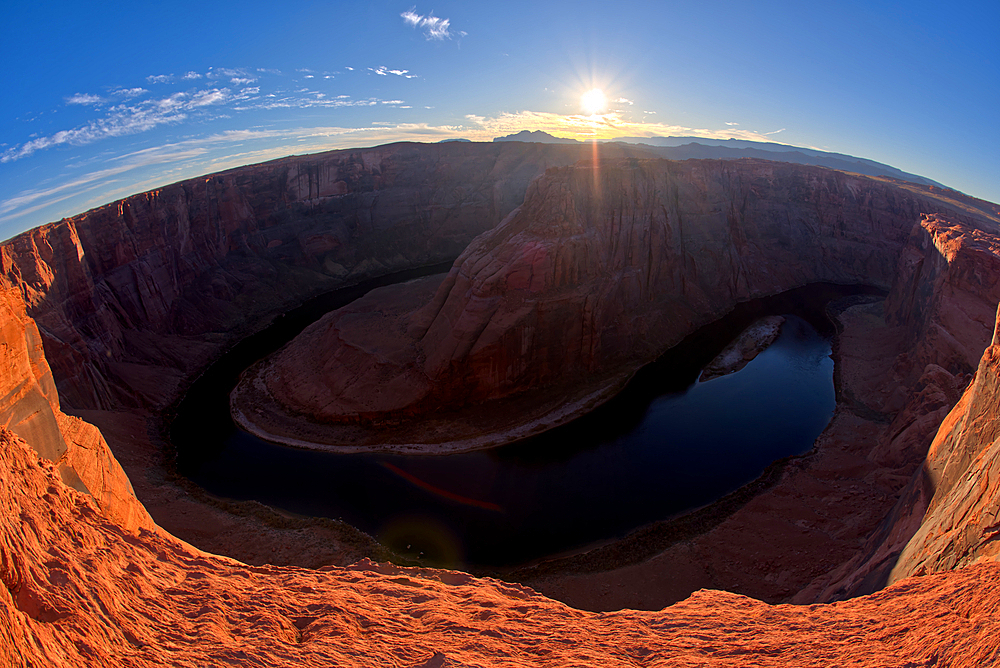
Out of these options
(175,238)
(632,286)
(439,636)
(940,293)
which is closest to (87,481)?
(439,636)

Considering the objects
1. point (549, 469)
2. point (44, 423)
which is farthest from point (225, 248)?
point (44, 423)

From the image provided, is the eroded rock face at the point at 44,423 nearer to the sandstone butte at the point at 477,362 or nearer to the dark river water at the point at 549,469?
the sandstone butte at the point at 477,362

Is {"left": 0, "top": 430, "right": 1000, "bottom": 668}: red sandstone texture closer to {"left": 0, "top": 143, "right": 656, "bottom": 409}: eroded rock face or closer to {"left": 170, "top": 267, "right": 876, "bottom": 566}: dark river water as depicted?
{"left": 170, "top": 267, "right": 876, "bottom": 566}: dark river water

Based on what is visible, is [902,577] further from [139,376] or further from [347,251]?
[347,251]

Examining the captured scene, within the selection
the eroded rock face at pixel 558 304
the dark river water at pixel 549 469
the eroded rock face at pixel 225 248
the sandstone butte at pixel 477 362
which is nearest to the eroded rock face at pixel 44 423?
the sandstone butte at pixel 477 362

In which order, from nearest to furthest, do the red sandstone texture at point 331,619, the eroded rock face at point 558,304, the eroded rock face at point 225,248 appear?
the red sandstone texture at point 331,619
the eroded rock face at point 558,304
the eroded rock face at point 225,248
